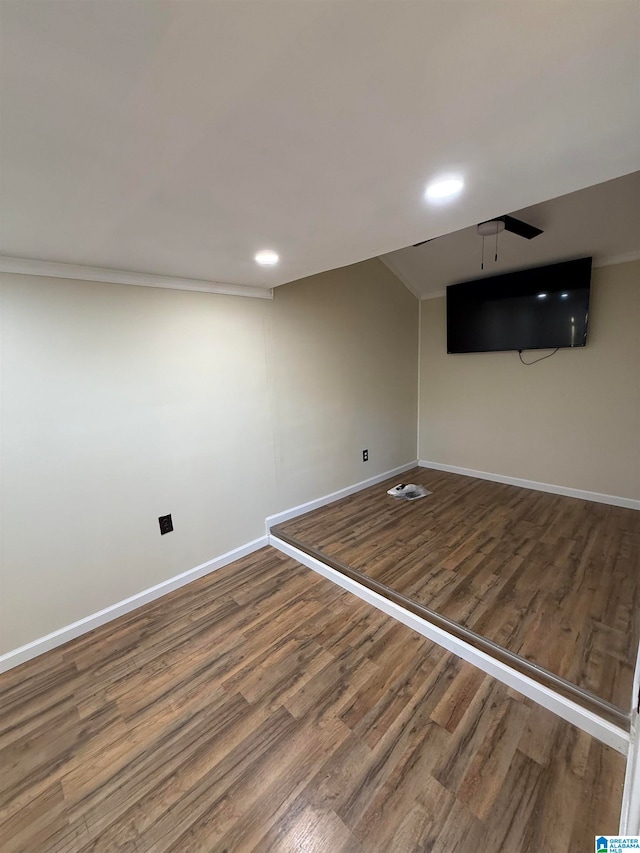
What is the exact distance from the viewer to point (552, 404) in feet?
11.4

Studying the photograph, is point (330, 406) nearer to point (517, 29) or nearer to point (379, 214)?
point (379, 214)

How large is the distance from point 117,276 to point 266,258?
2.94ft

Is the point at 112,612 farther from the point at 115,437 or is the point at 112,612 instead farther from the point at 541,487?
the point at 541,487

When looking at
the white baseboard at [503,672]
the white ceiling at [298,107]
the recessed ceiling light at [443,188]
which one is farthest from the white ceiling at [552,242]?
the white baseboard at [503,672]

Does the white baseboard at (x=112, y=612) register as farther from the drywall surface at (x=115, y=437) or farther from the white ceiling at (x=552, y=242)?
the white ceiling at (x=552, y=242)

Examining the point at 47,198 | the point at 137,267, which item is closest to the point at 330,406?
the point at 137,267

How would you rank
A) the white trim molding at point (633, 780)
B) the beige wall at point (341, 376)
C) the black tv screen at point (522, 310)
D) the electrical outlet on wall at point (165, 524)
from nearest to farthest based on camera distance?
1. the white trim molding at point (633, 780)
2. the electrical outlet on wall at point (165, 524)
3. the beige wall at point (341, 376)
4. the black tv screen at point (522, 310)

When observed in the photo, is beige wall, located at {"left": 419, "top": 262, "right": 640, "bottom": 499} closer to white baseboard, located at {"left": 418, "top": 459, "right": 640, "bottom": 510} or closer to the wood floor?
white baseboard, located at {"left": 418, "top": 459, "right": 640, "bottom": 510}

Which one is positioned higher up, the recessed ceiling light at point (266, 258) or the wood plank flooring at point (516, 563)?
the recessed ceiling light at point (266, 258)

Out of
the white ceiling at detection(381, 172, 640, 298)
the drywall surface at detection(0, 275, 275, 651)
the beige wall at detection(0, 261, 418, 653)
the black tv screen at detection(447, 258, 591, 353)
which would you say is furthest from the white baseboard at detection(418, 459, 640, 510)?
the drywall surface at detection(0, 275, 275, 651)

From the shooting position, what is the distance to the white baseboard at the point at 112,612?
185 cm

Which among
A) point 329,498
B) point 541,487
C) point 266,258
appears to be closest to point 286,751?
point 329,498

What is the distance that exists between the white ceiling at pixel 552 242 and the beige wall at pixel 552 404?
0.29 meters

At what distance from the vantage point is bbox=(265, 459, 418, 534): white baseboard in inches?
119
